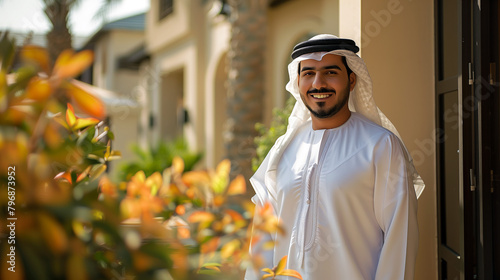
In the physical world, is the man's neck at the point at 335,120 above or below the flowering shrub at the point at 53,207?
above

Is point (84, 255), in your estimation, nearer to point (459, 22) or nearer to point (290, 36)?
point (459, 22)

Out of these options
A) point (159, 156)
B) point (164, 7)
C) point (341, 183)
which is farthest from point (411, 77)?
point (164, 7)

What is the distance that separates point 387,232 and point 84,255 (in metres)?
1.75

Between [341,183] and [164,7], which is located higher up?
[164,7]

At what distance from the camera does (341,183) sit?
90.9 inches

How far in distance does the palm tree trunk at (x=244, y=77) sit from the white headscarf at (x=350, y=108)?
18.3ft

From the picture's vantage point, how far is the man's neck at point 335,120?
256cm

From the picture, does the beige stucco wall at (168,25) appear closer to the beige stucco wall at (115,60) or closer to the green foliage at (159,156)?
A: the green foliage at (159,156)

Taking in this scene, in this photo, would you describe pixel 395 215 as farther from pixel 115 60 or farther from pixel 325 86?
pixel 115 60

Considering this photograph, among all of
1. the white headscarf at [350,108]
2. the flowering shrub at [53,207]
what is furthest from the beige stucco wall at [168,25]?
the flowering shrub at [53,207]

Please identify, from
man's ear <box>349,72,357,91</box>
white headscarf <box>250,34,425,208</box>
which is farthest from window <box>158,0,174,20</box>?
man's ear <box>349,72,357,91</box>

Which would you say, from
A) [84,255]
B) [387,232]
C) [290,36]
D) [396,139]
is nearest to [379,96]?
[396,139]

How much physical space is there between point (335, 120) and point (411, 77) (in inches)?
36.6

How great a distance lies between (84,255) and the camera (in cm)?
66
